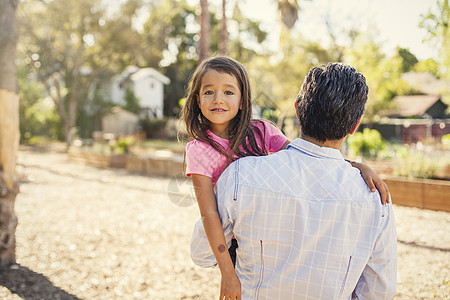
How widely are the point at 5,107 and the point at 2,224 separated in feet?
4.06

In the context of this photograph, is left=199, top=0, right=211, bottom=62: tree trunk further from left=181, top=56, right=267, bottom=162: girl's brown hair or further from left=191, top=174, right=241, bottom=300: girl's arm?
left=191, top=174, right=241, bottom=300: girl's arm

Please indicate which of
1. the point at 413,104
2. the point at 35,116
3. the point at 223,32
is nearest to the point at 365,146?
the point at 223,32

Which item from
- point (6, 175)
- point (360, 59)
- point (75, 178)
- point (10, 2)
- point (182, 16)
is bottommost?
point (75, 178)

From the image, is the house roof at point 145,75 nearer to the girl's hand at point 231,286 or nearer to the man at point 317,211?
the girl's hand at point 231,286

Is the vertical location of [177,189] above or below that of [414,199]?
above

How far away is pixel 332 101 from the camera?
1.35 metres

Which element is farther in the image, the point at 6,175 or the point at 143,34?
the point at 143,34

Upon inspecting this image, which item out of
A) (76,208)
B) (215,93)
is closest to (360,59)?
(76,208)

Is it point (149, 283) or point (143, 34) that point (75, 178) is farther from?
point (143, 34)

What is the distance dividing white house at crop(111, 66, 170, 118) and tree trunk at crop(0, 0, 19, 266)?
100ft

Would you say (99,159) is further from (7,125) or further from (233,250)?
(233,250)

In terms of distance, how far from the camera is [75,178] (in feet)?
41.0

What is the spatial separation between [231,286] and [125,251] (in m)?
4.09

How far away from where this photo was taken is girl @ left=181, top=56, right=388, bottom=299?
170 cm
